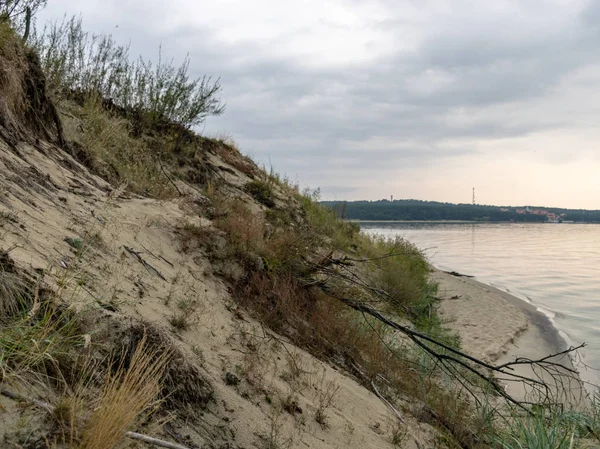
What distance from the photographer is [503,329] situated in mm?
13133

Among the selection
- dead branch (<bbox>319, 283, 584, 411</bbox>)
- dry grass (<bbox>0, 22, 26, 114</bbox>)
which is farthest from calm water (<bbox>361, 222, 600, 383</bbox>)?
dry grass (<bbox>0, 22, 26, 114</bbox>)

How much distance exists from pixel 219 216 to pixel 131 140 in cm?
500

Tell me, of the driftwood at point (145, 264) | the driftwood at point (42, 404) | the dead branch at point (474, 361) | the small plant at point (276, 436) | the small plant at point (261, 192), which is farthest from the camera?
the small plant at point (261, 192)

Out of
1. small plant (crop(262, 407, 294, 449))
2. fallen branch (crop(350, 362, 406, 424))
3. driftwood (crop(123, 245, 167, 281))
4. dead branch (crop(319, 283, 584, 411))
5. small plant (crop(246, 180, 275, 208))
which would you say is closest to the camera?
small plant (crop(262, 407, 294, 449))

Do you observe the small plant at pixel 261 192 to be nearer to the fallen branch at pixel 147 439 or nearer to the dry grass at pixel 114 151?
the dry grass at pixel 114 151

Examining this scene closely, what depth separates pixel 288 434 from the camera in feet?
10.5

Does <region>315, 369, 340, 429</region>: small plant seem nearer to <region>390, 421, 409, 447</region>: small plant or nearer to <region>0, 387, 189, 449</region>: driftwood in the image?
<region>390, 421, 409, 447</region>: small plant

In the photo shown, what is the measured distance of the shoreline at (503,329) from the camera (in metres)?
10.0

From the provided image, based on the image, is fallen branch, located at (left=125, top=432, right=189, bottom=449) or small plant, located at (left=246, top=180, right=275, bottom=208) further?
small plant, located at (left=246, top=180, right=275, bottom=208)

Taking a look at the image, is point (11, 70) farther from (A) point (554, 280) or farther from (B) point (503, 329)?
(A) point (554, 280)

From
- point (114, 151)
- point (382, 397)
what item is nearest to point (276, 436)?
point (382, 397)

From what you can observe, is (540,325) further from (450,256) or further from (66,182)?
(450,256)

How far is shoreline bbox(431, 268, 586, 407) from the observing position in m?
10.0

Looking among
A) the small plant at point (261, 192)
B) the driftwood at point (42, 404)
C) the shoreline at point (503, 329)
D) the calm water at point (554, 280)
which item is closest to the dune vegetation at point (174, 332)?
the driftwood at point (42, 404)
